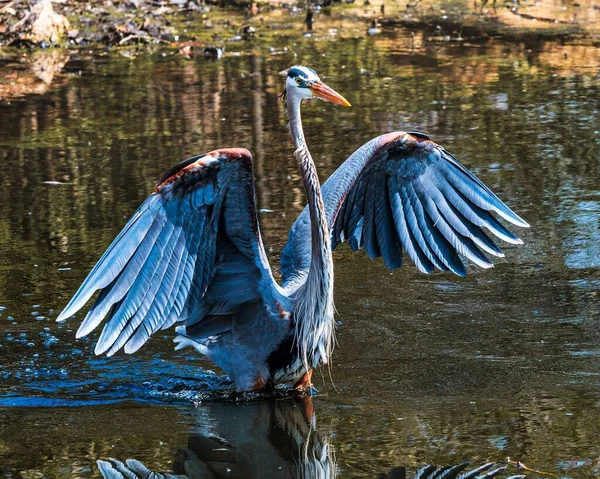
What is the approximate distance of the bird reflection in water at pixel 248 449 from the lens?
443 cm

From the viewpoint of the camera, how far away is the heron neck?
5.28 metres

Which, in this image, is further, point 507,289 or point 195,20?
point 195,20

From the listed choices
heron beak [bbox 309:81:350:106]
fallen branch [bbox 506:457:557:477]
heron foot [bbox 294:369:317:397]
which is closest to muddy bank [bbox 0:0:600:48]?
heron beak [bbox 309:81:350:106]

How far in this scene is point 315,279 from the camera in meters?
5.33

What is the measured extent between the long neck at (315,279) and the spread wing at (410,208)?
0.48 m

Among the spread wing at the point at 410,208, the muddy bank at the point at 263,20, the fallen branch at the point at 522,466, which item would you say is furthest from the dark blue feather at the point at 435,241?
the muddy bank at the point at 263,20

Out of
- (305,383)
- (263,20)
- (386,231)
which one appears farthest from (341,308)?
(263,20)

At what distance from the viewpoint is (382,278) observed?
6758 millimetres

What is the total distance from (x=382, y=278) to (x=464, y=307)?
2.47 ft

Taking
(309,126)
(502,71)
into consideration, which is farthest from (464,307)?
Result: (502,71)

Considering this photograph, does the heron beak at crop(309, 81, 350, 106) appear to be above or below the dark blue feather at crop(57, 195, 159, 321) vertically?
above

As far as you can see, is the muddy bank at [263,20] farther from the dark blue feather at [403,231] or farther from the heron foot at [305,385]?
the heron foot at [305,385]

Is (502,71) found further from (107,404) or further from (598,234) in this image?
(107,404)

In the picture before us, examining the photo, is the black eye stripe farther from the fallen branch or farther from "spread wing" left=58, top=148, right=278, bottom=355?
the fallen branch
